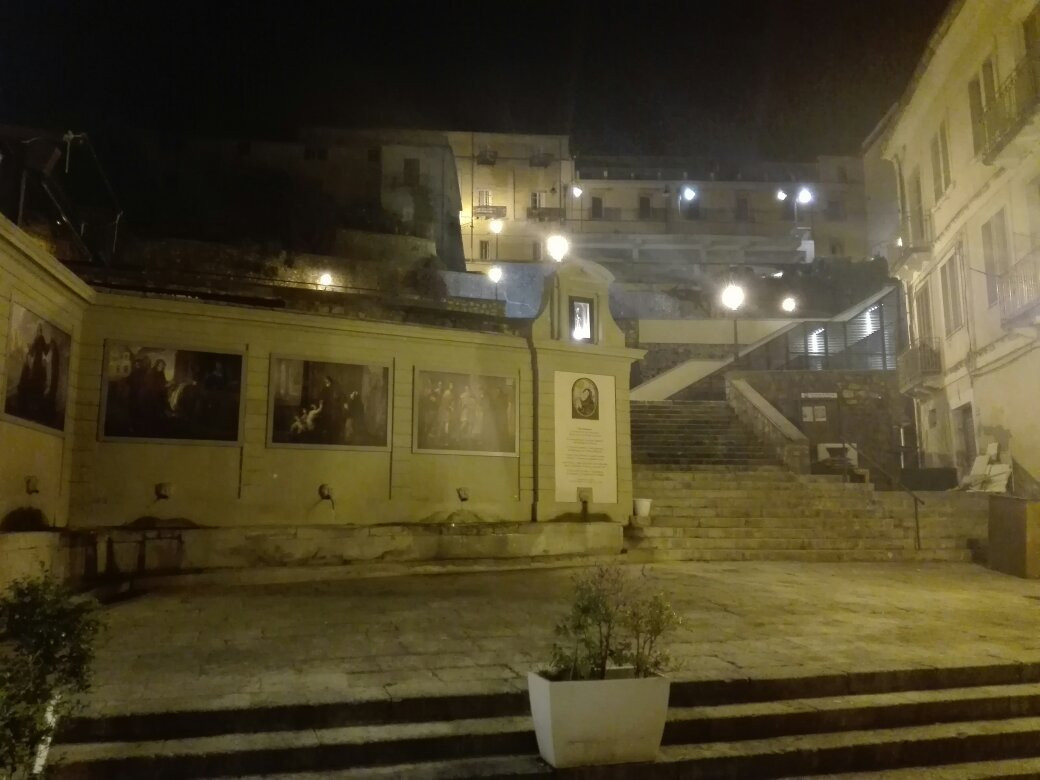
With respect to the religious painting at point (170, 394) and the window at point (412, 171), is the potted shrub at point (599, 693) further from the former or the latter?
the window at point (412, 171)

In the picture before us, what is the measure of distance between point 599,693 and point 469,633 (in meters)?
3.72

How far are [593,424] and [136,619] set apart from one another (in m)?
9.46

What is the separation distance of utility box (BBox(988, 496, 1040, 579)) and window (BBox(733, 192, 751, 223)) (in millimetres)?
42065

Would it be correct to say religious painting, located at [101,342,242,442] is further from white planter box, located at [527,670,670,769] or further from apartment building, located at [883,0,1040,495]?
apartment building, located at [883,0,1040,495]

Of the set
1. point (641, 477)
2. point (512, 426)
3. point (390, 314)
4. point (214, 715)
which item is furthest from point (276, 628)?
point (390, 314)

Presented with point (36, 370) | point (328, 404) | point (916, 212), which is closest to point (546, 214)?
point (916, 212)

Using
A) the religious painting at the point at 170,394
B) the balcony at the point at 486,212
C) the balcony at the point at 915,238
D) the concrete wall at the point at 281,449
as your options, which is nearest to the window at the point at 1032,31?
the balcony at the point at 915,238

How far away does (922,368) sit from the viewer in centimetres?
2275

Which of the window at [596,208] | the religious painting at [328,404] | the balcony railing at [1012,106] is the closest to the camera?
the religious painting at [328,404]

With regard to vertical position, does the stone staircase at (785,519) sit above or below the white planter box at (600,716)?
above

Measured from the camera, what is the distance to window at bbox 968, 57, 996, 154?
723 inches

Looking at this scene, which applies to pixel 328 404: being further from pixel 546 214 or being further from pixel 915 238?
pixel 546 214

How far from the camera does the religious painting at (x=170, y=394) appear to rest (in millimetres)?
11945

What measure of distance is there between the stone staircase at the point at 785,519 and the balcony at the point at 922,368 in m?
6.78
